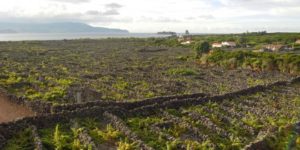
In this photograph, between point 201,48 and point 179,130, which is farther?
point 201,48

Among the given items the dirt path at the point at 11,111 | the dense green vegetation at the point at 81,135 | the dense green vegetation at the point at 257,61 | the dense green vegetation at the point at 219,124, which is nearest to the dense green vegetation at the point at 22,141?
the dense green vegetation at the point at 81,135

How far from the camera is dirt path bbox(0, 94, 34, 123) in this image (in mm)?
29219

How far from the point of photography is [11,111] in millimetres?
30953

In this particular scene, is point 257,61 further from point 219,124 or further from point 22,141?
point 22,141

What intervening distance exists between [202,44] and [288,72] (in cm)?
2436

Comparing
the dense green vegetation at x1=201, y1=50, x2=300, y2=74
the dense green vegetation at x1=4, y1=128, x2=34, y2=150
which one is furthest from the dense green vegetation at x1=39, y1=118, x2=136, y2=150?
the dense green vegetation at x1=201, y1=50, x2=300, y2=74

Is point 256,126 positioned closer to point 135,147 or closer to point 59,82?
point 135,147

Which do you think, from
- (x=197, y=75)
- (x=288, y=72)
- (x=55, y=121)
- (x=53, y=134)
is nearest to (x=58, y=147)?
(x=53, y=134)

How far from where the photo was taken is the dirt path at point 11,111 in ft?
95.9

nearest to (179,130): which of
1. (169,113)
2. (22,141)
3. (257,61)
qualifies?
(169,113)

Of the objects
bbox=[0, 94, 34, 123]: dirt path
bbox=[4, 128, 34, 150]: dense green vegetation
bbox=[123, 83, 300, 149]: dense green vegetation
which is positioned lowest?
bbox=[123, 83, 300, 149]: dense green vegetation

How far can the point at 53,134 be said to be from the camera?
2380 centimetres

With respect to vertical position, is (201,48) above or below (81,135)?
above

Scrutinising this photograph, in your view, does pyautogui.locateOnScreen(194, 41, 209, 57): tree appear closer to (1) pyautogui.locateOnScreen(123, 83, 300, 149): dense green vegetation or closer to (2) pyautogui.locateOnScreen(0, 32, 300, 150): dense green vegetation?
(2) pyautogui.locateOnScreen(0, 32, 300, 150): dense green vegetation
